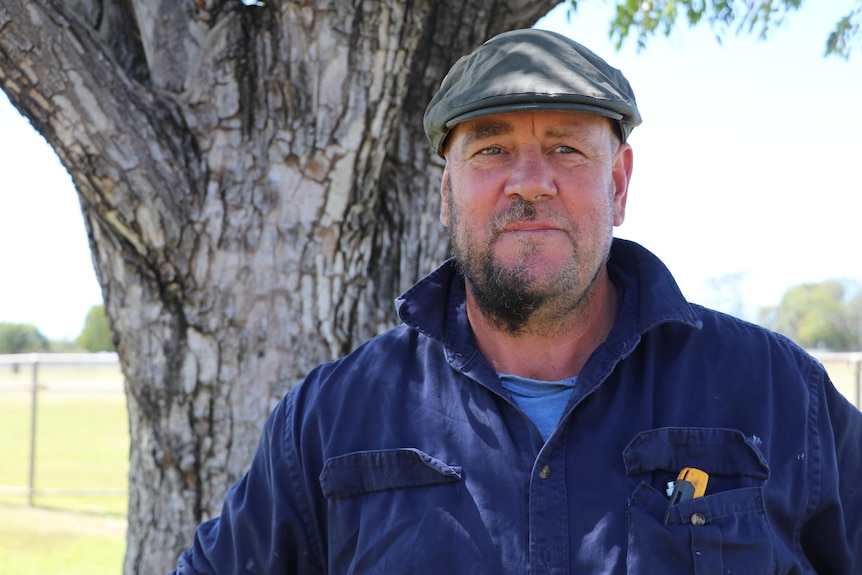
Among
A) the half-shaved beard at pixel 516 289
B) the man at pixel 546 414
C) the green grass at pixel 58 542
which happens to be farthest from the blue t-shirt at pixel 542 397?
the green grass at pixel 58 542

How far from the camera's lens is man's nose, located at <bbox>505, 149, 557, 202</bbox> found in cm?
212

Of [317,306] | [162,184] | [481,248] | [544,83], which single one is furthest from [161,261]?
[544,83]

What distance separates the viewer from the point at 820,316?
50812mm

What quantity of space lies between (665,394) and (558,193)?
51 centimetres

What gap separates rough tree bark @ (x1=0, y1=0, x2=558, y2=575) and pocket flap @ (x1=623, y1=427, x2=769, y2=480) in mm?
1361

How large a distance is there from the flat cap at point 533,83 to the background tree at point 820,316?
45.3m

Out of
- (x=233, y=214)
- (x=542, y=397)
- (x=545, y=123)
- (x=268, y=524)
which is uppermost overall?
(x=545, y=123)

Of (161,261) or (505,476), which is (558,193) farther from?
(161,261)

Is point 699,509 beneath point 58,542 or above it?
above

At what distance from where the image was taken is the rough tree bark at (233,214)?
9.75 ft

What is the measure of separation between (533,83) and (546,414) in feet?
2.44

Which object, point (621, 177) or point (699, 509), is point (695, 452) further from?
point (621, 177)

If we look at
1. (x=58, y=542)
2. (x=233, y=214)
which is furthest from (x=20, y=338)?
(x=233, y=214)

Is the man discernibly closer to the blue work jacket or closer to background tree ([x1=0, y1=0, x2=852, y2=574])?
the blue work jacket
